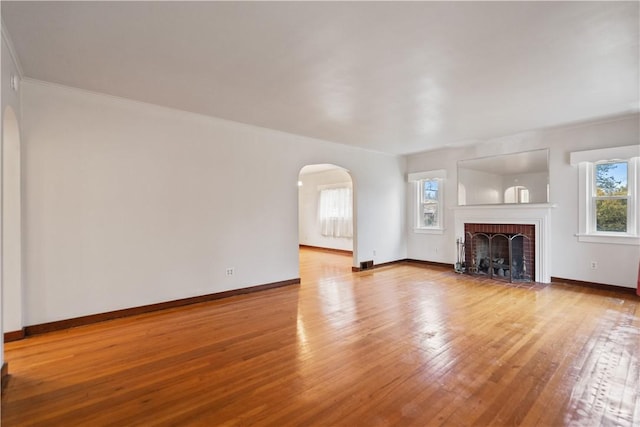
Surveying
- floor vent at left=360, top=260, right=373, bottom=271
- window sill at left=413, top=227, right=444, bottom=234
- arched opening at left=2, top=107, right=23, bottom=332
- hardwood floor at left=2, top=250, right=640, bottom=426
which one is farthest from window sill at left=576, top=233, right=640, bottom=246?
arched opening at left=2, top=107, right=23, bottom=332

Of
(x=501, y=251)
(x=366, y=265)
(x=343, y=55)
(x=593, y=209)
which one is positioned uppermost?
(x=343, y=55)

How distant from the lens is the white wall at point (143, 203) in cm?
326

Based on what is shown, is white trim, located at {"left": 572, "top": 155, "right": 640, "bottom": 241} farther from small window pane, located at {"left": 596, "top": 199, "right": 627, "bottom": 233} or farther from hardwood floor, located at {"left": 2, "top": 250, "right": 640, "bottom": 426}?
hardwood floor, located at {"left": 2, "top": 250, "right": 640, "bottom": 426}

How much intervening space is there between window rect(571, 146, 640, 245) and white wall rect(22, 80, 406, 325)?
4.54m

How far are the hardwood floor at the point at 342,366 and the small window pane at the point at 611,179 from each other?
1683 mm

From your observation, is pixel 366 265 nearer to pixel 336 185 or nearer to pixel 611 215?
pixel 336 185

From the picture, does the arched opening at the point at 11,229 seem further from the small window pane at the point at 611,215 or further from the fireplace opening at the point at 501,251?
the small window pane at the point at 611,215

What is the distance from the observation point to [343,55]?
2.68 metres

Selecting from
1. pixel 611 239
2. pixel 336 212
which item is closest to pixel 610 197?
pixel 611 239

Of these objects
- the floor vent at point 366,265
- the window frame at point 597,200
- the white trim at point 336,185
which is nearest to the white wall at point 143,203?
the floor vent at point 366,265

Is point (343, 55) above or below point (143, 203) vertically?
above

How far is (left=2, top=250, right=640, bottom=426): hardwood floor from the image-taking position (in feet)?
6.34

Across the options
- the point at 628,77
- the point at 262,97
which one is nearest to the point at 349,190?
the point at 262,97

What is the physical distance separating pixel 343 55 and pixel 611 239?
4.98 metres
